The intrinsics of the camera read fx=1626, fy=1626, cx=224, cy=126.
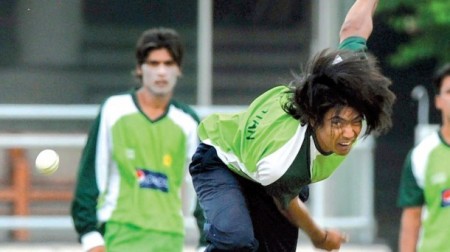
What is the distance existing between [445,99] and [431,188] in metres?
0.57

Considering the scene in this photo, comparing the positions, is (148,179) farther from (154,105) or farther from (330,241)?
(330,241)

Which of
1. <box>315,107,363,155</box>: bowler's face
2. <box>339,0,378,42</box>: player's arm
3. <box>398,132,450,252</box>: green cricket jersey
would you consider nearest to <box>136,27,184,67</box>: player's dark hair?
<box>398,132,450,252</box>: green cricket jersey

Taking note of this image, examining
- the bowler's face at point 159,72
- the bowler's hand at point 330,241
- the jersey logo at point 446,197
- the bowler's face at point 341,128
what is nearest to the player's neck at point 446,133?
the jersey logo at point 446,197

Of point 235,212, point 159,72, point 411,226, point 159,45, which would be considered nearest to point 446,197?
point 411,226

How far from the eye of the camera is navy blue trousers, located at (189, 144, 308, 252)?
266 inches

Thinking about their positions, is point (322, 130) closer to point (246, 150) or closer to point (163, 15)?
point (246, 150)

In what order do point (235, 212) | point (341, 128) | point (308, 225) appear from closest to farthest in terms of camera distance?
point (341, 128), point (235, 212), point (308, 225)

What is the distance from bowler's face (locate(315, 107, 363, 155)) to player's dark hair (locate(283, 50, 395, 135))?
0.02 m

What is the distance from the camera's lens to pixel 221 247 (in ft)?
22.2

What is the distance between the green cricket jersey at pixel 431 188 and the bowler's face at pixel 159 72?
1442 millimetres

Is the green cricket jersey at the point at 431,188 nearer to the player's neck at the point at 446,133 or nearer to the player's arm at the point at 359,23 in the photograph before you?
the player's neck at the point at 446,133

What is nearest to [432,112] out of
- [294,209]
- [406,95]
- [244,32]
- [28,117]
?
[406,95]

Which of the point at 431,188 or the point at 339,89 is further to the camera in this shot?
the point at 431,188

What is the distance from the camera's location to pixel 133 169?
8984mm
